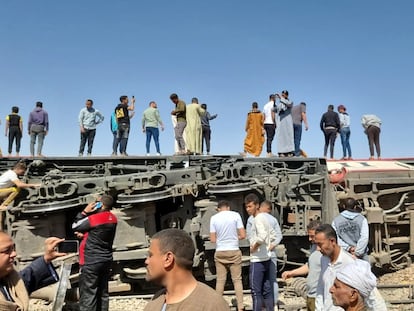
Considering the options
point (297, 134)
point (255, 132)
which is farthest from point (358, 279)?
point (255, 132)

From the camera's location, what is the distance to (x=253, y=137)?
1360 cm

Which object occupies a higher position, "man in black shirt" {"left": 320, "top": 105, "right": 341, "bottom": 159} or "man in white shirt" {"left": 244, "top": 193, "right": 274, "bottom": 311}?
"man in black shirt" {"left": 320, "top": 105, "right": 341, "bottom": 159}

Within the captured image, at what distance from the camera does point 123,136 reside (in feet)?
42.4

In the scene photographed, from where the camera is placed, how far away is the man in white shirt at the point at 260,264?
6.86 m

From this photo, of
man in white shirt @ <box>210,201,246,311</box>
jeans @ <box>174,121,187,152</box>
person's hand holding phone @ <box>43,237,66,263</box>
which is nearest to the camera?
person's hand holding phone @ <box>43,237,66,263</box>

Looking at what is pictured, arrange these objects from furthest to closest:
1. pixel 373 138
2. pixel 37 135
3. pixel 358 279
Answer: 1. pixel 373 138
2. pixel 37 135
3. pixel 358 279

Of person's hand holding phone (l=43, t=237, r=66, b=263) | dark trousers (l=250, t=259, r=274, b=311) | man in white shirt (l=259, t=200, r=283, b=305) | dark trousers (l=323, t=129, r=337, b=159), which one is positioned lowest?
dark trousers (l=250, t=259, r=274, b=311)

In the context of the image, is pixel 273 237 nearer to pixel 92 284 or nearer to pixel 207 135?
pixel 92 284

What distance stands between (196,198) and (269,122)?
4.09 meters

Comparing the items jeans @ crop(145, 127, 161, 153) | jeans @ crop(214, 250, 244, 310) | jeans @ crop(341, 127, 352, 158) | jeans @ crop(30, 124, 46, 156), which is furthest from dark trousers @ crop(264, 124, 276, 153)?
jeans @ crop(214, 250, 244, 310)

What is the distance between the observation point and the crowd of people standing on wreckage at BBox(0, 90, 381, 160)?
1273 centimetres

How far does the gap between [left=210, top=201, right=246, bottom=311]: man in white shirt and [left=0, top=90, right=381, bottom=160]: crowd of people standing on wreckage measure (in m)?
5.23

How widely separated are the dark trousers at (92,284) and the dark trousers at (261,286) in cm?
211

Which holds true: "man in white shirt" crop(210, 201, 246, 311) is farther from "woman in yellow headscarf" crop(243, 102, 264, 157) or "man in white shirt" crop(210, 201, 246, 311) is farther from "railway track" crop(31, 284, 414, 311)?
"woman in yellow headscarf" crop(243, 102, 264, 157)
